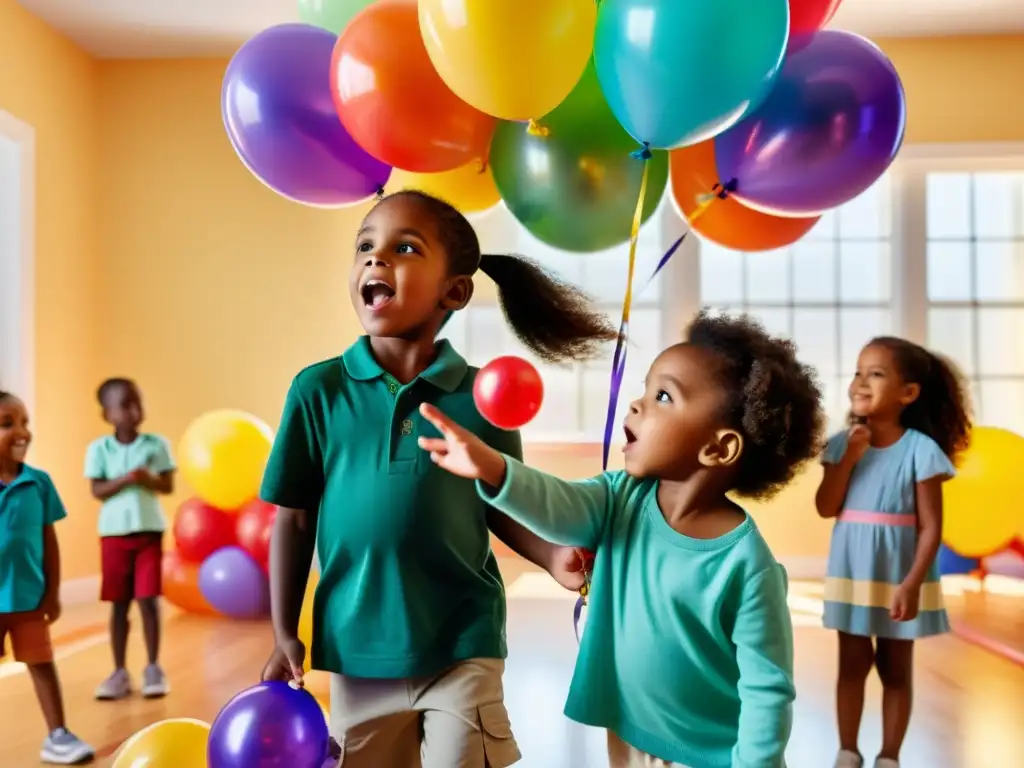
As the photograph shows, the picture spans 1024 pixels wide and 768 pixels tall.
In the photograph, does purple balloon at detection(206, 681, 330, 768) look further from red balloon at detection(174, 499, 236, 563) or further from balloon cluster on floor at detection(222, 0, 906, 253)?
red balloon at detection(174, 499, 236, 563)

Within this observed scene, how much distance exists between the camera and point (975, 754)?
2.30 meters

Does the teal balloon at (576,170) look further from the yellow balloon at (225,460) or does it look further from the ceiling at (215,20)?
the ceiling at (215,20)

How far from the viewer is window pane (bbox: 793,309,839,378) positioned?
516cm

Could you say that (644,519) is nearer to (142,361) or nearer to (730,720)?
(730,720)

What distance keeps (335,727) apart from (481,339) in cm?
406

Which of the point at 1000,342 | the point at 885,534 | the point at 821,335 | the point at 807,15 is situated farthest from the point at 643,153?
the point at 1000,342

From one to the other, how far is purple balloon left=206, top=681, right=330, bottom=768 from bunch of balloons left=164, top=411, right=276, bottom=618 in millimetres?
2427

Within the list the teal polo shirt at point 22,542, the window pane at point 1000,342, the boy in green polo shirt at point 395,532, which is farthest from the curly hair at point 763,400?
the window pane at point 1000,342

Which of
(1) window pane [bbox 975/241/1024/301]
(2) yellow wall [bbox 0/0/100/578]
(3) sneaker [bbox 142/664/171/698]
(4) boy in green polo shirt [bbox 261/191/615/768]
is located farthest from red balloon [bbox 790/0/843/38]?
(1) window pane [bbox 975/241/1024/301]

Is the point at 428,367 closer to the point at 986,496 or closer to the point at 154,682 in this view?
the point at 154,682

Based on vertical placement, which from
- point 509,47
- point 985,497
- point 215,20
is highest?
point 215,20

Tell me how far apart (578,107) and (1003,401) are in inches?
173

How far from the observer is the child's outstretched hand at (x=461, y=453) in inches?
39.8

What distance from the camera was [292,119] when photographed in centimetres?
150
